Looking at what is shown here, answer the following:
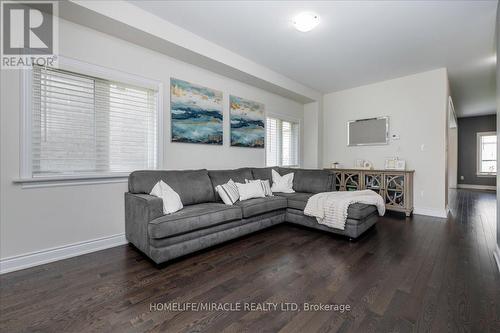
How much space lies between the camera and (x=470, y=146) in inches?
335

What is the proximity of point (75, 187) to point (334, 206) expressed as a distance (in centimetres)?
309

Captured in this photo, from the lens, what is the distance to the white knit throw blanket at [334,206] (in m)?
2.95

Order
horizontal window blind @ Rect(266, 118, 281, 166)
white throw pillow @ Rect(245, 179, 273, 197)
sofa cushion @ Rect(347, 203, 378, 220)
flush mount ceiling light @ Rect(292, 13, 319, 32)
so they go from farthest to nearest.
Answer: horizontal window blind @ Rect(266, 118, 281, 166), white throw pillow @ Rect(245, 179, 273, 197), sofa cushion @ Rect(347, 203, 378, 220), flush mount ceiling light @ Rect(292, 13, 319, 32)

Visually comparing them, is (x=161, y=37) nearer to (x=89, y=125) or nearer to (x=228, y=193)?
(x=89, y=125)

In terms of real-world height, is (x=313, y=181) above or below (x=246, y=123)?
below

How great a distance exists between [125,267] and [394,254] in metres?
2.84

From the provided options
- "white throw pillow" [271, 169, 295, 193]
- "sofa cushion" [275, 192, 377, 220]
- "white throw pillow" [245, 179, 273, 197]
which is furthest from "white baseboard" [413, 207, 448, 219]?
"white throw pillow" [245, 179, 273, 197]

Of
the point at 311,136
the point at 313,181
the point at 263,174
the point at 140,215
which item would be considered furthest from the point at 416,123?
the point at 140,215

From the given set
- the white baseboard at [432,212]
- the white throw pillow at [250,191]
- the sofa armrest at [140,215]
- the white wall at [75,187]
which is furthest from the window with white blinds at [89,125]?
the white baseboard at [432,212]

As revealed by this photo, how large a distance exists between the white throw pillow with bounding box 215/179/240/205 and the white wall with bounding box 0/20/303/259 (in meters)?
0.72

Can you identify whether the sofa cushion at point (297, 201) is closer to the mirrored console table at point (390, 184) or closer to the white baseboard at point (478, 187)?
the mirrored console table at point (390, 184)

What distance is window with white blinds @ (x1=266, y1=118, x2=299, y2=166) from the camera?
5.09 m

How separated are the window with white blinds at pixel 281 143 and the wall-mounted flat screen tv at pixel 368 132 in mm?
1270

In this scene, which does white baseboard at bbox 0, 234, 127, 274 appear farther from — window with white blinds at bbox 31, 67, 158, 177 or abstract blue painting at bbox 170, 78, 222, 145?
abstract blue painting at bbox 170, 78, 222, 145
